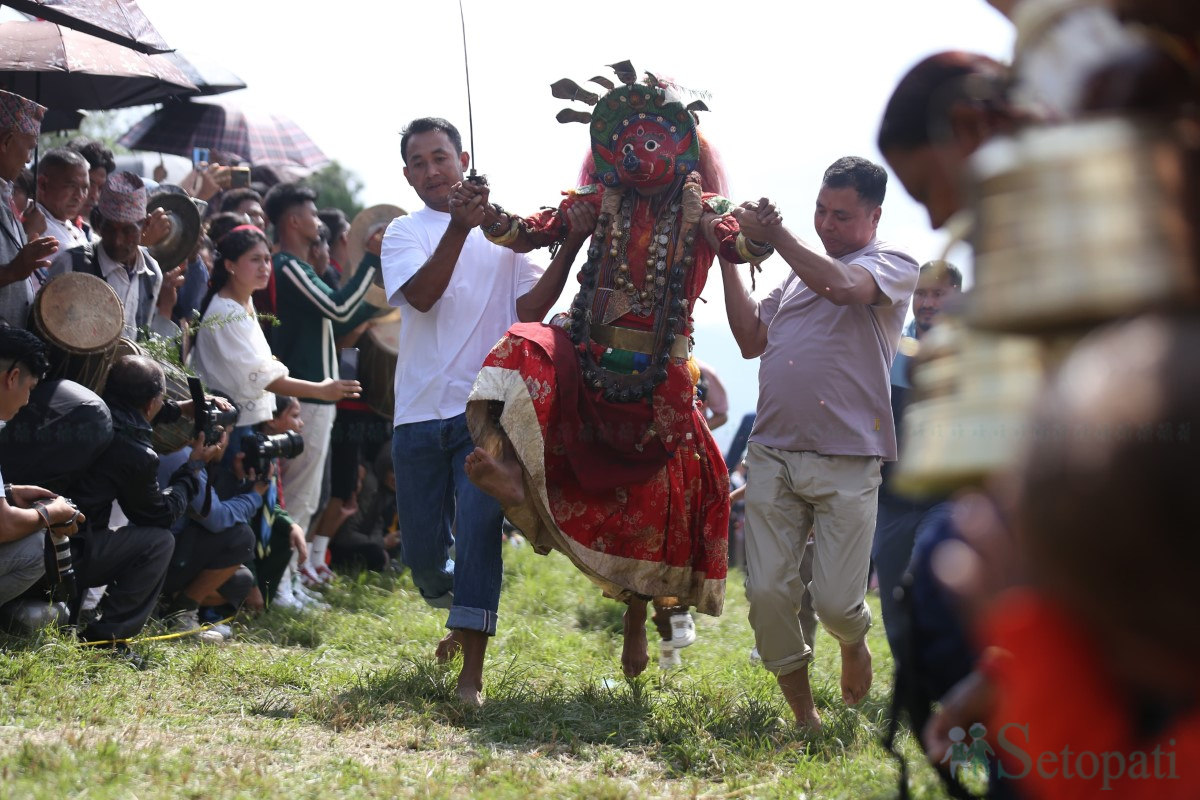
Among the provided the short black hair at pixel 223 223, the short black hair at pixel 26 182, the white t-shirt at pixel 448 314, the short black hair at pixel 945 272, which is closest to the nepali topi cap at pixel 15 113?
the short black hair at pixel 26 182

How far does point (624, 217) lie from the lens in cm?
481

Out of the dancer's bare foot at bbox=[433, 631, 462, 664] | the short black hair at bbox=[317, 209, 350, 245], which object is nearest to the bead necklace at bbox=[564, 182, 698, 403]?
the dancer's bare foot at bbox=[433, 631, 462, 664]

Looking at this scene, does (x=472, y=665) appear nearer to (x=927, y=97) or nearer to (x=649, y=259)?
(x=649, y=259)

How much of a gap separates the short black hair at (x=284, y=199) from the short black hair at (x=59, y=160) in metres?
1.58

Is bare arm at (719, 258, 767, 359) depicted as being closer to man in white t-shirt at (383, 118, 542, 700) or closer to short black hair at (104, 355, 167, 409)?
man in white t-shirt at (383, 118, 542, 700)

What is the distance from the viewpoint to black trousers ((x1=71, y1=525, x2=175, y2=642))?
4977 mm

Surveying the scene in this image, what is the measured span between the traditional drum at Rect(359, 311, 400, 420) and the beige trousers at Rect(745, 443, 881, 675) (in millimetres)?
3545

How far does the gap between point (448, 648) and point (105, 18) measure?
315 centimetres

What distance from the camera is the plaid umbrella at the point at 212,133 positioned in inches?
362

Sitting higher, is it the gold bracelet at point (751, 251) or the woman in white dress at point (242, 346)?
the gold bracelet at point (751, 251)

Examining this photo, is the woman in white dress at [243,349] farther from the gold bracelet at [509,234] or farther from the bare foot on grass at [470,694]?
the bare foot on grass at [470,694]

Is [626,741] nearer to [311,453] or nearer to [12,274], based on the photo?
[12,274]

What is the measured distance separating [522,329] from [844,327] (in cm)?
116

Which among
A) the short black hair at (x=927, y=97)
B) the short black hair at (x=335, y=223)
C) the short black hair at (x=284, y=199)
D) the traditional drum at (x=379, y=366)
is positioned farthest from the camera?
the short black hair at (x=335, y=223)
